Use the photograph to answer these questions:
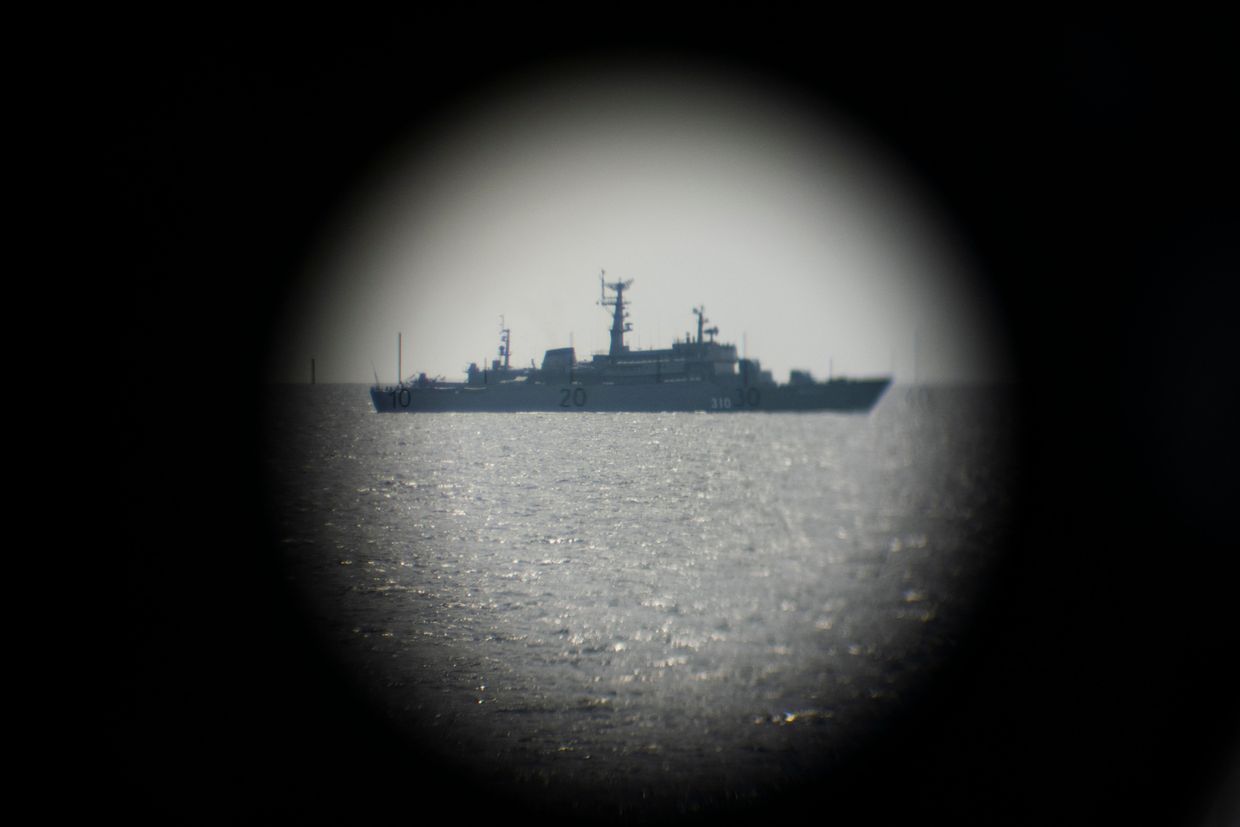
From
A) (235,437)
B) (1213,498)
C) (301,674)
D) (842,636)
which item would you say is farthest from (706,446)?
(301,674)

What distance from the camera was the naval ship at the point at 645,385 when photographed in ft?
356

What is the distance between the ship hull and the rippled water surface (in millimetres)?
67511

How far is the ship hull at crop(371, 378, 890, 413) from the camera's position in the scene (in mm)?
110000

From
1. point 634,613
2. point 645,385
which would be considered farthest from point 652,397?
point 634,613

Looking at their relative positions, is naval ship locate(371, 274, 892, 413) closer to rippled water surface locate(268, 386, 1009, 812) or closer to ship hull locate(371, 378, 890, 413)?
ship hull locate(371, 378, 890, 413)

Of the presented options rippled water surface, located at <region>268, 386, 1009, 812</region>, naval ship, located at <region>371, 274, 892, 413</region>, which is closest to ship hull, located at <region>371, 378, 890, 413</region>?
naval ship, located at <region>371, 274, 892, 413</region>

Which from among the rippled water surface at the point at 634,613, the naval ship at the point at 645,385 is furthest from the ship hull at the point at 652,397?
the rippled water surface at the point at 634,613

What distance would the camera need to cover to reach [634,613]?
14.5 m

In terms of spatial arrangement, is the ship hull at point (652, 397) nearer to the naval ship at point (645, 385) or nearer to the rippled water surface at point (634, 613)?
the naval ship at point (645, 385)

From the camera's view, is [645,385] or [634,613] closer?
[634,613]

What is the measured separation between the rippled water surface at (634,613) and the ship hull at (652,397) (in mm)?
67511

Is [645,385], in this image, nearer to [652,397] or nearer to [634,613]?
[652,397]

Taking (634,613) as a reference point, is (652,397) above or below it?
above

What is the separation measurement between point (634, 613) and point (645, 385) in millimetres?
94245
